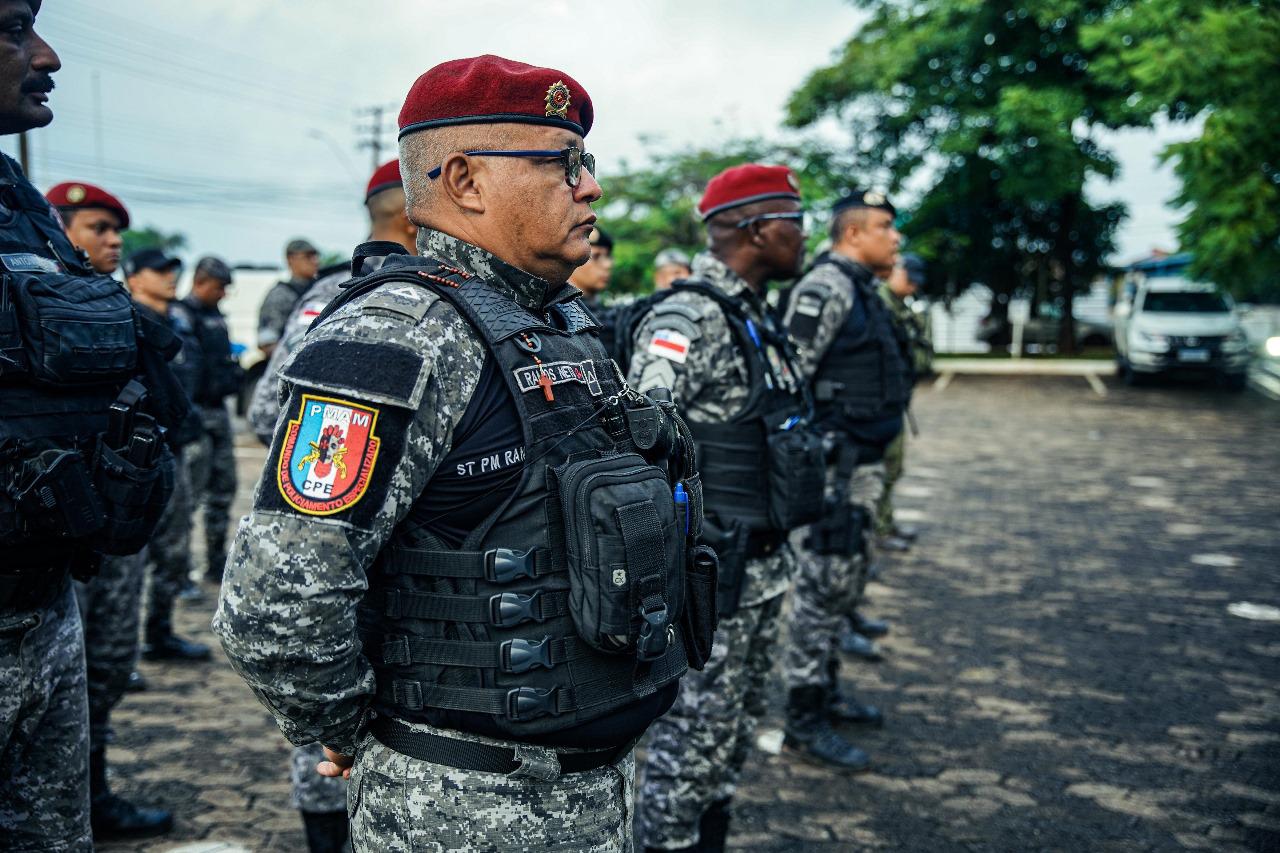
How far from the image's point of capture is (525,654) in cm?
171

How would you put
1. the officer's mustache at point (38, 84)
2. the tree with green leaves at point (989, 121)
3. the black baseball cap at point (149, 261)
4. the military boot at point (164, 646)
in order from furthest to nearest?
the tree with green leaves at point (989, 121) → the black baseball cap at point (149, 261) → the military boot at point (164, 646) → the officer's mustache at point (38, 84)

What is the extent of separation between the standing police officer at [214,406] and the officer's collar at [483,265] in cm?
513

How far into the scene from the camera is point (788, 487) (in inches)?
128

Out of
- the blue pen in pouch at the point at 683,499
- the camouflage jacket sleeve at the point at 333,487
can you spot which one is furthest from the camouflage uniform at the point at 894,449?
the camouflage jacket sleeve at the point at 333,487

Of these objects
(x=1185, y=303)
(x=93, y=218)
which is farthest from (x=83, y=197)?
(x=1185, y=303)

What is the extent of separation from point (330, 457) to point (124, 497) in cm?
110

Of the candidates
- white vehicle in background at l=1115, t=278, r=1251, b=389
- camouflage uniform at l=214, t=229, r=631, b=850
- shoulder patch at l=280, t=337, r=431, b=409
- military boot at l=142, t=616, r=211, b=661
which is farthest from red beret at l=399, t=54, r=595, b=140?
white vehicle in background at l=1115, t=278, r=1251, b=389

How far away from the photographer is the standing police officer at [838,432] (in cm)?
439

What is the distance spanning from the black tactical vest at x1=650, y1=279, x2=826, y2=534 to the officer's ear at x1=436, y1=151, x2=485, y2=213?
1.55 metres

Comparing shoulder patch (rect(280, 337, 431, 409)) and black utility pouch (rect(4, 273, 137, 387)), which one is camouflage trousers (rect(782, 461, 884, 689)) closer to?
black utility pouch (rect(4, 273, 137, 387))

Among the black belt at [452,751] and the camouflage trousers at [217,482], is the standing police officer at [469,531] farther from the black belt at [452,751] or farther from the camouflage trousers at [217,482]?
the camouflage trousers at [217,482]

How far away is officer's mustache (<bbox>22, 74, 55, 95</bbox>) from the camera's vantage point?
7.78 feet

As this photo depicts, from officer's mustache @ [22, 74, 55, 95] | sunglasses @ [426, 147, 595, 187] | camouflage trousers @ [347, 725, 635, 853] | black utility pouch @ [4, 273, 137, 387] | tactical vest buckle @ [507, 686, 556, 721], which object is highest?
officer's mustache @ [22, 74, 55, 95]

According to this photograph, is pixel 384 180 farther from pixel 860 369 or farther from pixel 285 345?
pixel 860 369
